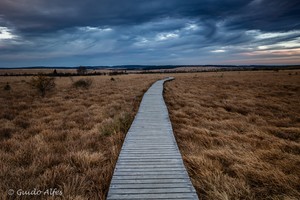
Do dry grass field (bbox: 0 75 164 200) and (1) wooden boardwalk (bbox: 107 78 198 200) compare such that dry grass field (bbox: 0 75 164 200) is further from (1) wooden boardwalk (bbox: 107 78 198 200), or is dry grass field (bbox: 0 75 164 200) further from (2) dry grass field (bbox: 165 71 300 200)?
(2) dry grass field (bbox: 165 71 300 200)

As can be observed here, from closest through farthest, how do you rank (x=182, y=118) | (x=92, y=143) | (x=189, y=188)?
(x=189, y=188)
(x=92, y=143)
(x=182, y=118)

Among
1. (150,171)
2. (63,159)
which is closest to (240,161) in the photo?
(150,171)

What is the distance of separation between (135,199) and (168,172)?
0.94 m

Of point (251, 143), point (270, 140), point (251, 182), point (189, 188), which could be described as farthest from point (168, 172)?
point (270, 140)

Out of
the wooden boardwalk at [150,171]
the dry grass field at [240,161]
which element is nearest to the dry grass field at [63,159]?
the wooden boardwalk at [150,171]

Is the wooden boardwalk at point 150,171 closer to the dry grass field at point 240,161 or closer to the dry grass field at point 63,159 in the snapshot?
the dry grass field at point 63,159

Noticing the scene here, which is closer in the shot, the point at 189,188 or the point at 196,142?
the point at 189,188

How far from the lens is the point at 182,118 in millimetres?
8648

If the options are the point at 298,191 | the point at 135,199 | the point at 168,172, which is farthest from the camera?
the point at 168,172

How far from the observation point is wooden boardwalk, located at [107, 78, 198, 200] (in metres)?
2.99

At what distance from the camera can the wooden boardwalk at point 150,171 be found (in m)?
2.99

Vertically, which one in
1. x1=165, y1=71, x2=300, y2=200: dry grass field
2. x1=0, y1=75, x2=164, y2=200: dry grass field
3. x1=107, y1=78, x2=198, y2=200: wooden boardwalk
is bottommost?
x1=165, y1=71, x2=300, y2=200: dry grass field

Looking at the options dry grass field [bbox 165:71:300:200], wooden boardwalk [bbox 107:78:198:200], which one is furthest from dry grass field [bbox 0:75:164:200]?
dry grass field [bbox 165:71:300:200]

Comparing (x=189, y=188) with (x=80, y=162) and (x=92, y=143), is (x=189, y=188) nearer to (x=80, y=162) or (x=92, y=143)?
(x=80, y=162)
